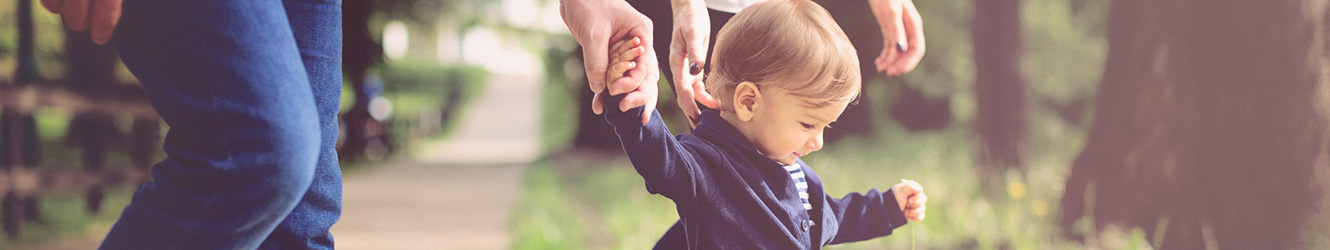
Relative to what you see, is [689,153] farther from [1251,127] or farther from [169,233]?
[1251,127]

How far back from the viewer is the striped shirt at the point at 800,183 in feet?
4.95

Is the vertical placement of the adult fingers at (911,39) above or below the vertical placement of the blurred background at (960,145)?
above

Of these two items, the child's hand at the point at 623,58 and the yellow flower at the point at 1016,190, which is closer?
the child's hand at the point at 623,58

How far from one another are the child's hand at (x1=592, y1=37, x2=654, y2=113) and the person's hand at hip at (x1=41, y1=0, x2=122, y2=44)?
57cm

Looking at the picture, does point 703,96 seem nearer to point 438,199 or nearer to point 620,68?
point 620,68

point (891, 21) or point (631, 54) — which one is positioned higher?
point (891, 21)

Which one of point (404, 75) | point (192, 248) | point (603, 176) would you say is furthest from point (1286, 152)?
point (404, 75)

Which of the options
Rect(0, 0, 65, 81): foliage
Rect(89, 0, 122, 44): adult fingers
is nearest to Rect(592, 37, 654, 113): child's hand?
Rect(89, 0, 122, 44): adult fingers

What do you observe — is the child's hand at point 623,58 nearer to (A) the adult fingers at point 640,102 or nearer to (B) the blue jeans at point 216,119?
(A) the adult fingers at point 640,102

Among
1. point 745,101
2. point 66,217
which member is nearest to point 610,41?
point 745,101

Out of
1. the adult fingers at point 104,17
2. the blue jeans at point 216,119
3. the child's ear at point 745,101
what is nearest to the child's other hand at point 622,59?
the child's ear at point 745,101

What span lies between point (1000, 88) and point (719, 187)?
408cm

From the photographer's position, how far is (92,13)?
1.04m

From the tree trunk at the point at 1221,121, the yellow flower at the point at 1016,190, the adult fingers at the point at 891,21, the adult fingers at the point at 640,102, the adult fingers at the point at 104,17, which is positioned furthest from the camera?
the yellow flower at the point at 1016,190
